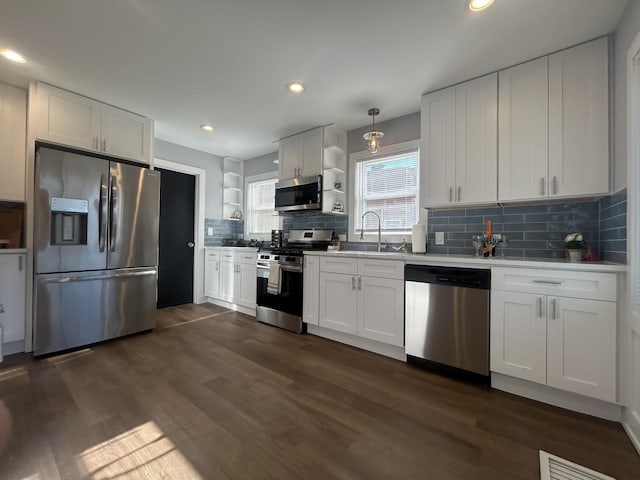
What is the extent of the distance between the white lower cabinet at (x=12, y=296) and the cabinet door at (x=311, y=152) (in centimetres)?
301

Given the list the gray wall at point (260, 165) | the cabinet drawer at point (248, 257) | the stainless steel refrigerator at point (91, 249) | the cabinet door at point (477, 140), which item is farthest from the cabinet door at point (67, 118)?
the cabinet door at point (477, 140)

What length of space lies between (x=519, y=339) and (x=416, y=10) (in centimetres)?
230

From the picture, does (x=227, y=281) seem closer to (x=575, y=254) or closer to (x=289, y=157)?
(x=289, y=157)

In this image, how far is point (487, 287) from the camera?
6.72ft

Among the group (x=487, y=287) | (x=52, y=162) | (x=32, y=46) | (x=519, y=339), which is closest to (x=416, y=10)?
(x=487, y=287)

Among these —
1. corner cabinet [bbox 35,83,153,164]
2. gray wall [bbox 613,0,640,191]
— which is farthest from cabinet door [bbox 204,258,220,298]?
gray wall [bbox 613,0,640,191]

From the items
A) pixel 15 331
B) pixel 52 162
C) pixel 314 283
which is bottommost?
pixel 15 331

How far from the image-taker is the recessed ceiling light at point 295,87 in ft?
8.36

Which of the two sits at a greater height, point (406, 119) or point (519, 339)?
point (406, 119)

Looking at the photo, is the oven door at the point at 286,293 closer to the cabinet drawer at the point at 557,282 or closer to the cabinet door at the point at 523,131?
the cabinet drawer at the point at 557,282

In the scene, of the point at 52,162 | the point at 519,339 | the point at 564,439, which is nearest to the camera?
the point at 564,439

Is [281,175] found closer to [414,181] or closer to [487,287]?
[414,181]

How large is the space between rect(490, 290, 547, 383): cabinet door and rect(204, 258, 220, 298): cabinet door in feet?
12.2

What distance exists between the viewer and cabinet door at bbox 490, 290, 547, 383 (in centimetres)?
184
